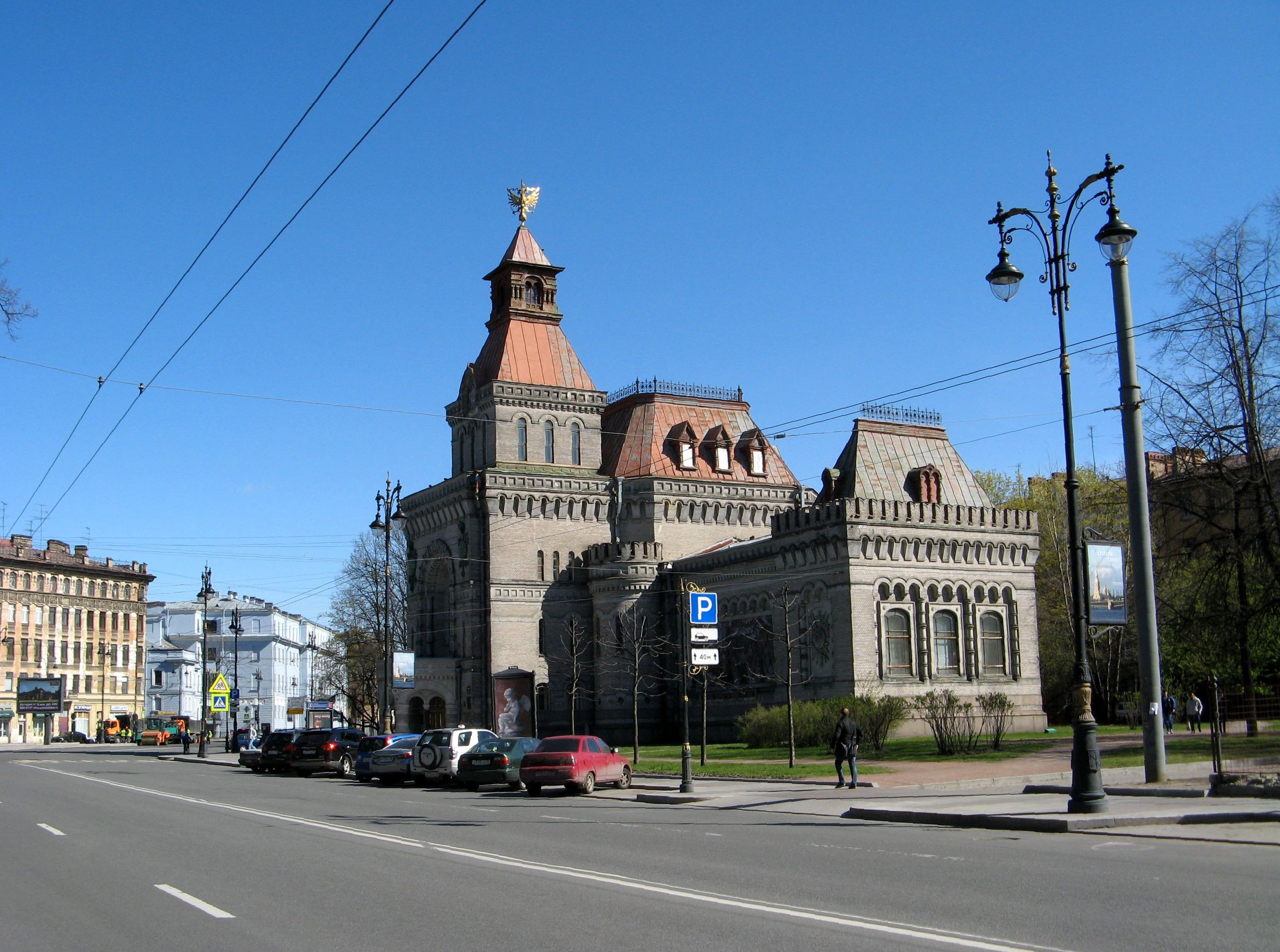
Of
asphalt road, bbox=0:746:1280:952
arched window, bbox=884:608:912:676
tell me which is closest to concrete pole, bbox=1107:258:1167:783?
asphalt road, bbox=0:746:1280:952

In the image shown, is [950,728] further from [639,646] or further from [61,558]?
[61,558]

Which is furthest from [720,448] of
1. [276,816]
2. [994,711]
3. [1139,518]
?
[276,816]

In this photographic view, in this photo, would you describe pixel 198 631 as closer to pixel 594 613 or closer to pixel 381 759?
pixel 594 613

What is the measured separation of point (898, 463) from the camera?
5434cm

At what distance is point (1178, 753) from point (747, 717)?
19585mm

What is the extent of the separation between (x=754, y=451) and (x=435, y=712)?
22279mm

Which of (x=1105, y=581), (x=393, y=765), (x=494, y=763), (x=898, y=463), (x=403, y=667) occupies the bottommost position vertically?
(x=393, y=765)

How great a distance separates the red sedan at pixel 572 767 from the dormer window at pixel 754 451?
36.9 metres

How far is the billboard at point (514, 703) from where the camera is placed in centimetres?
5622

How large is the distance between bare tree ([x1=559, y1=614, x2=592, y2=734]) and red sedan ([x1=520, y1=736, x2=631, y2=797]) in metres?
28.0

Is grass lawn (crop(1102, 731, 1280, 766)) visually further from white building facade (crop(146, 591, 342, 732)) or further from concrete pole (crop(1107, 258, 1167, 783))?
white building facade (crop(146, 591, 342, 732))

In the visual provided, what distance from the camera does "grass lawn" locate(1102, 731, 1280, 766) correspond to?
2911 cm

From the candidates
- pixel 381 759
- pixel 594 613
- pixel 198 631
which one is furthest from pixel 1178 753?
pixel 198 631

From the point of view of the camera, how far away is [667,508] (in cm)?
6362
